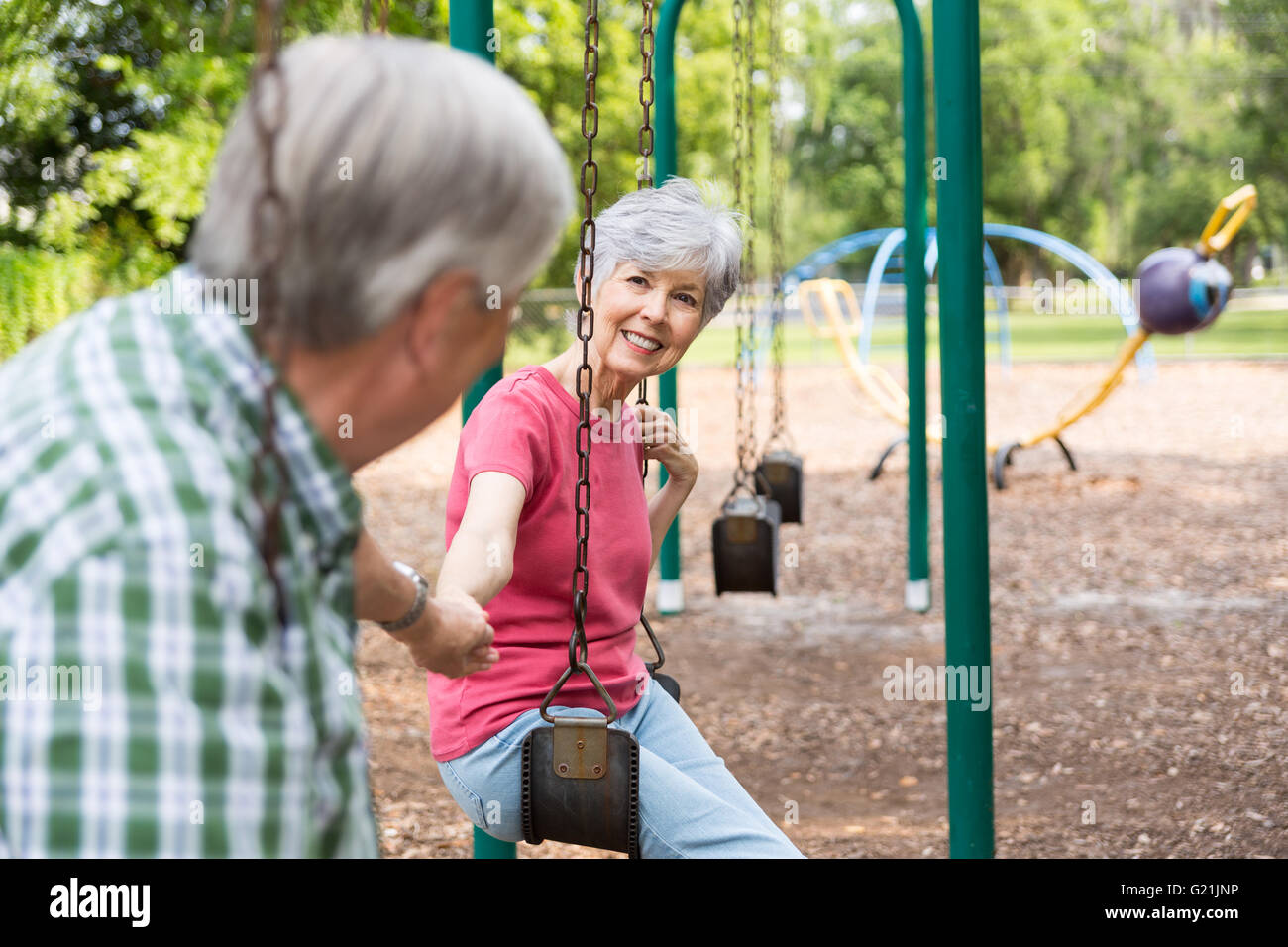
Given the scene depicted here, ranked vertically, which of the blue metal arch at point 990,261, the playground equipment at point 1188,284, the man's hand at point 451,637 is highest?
the blue metal arch at point 990,261

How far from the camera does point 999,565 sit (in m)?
7.57

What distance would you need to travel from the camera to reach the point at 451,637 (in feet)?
5.03

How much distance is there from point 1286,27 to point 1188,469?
2158cm

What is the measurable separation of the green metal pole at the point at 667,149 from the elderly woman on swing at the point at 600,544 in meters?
2.67

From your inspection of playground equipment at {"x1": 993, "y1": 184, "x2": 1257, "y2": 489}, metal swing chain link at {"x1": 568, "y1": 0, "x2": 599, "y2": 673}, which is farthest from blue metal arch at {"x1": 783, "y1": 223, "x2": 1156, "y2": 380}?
metal swing chain link at {"x1": 568, "y1": 0, "x2": 599, "y2": 673}

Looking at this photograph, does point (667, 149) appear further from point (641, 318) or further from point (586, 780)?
point (586, 780)

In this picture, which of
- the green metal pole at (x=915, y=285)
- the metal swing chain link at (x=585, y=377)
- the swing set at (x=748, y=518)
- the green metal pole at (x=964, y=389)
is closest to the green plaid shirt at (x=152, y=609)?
the swing set at (x=748, y=518)

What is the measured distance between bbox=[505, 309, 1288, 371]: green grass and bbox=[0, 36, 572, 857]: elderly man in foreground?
16450 millimetres

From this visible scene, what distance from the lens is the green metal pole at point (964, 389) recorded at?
2.73 meters

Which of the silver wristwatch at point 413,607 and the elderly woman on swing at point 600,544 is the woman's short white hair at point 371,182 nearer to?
the silver wristwatch at point 413,607

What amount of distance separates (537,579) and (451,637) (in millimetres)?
560

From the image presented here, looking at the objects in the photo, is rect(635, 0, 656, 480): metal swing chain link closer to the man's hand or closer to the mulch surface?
the man's hand
